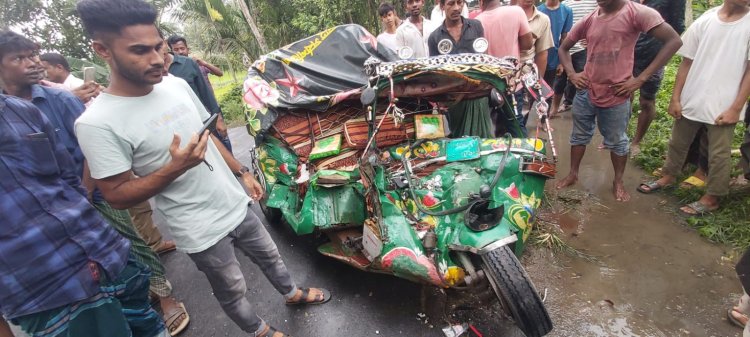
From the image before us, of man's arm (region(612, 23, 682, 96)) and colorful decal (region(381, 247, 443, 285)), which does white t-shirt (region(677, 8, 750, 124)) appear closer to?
man's arm (region(612, 23, 682, 96))

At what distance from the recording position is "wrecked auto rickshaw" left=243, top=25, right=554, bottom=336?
215cm

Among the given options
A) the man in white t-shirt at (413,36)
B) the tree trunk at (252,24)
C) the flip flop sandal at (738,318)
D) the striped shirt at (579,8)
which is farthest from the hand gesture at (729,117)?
the tree trunk at (252,24)

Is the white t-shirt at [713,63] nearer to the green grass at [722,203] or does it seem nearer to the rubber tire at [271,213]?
the green grass at [722,203]

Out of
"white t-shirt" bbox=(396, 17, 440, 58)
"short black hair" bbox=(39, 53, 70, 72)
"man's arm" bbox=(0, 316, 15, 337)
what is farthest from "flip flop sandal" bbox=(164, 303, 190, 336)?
"white t-shirt" bbox=(396, 17, 440, 58)

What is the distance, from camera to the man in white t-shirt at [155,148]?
5.16 feet

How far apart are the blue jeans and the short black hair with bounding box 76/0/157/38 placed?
148 inches

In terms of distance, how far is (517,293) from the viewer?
1.92 meters

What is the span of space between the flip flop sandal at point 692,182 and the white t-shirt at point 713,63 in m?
0.75

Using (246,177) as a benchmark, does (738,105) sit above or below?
below

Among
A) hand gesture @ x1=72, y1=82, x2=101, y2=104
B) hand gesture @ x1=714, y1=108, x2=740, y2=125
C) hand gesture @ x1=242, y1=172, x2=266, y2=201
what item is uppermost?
hand gesture @ x1=72, y1=82, x2=101, y2=104

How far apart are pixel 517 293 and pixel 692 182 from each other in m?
2.93

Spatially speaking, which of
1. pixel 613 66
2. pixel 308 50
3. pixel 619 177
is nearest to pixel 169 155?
pixel 308 50

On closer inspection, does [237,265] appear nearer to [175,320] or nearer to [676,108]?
[175,320]

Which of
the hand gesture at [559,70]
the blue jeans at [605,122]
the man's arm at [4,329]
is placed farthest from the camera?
the hand gesture at [559,70]
